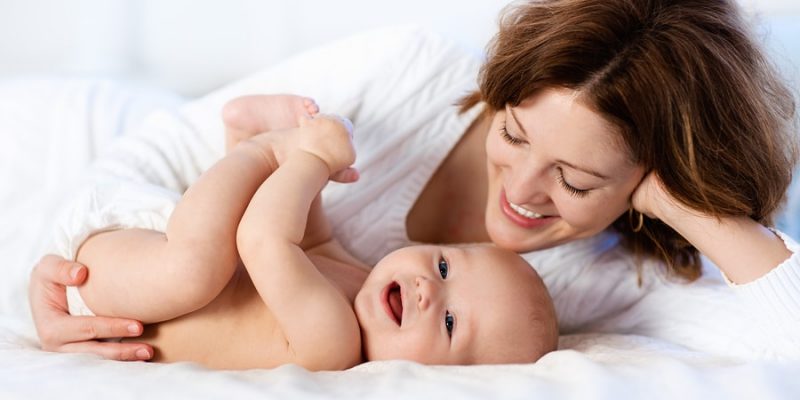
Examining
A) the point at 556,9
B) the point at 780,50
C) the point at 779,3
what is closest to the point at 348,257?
the point at 556,9

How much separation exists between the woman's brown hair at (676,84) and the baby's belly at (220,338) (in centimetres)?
62

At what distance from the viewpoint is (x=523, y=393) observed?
1.16m

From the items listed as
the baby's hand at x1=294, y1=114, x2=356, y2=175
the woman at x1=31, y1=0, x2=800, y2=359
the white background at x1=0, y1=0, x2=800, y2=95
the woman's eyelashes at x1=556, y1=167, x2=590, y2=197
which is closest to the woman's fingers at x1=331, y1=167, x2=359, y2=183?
the baby's hand at x1=294, y1=114, x2=356, y2=175

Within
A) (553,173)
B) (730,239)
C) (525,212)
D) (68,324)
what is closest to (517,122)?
(553,173)

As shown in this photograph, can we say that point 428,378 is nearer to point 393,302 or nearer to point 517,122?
point 393,302

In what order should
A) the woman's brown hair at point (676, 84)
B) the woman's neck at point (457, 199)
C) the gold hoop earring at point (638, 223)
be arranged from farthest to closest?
1. the woman's neck at point (457, 199)
2. the gold hoop earring at point (638, 223)
3. the woman's brown hair at point (676, 84)

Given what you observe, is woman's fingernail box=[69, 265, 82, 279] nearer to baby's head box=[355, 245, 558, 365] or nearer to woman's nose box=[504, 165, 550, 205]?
baby's head box=[355, 245, 558, 365]

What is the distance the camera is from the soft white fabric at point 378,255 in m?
1.19

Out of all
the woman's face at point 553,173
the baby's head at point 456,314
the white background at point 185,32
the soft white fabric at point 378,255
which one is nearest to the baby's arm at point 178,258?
the soft white fabric at point 378,255

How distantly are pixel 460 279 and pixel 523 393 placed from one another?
36cm

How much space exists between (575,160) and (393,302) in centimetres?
41

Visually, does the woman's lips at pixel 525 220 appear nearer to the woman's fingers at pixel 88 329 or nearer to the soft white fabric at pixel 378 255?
the soft white fabric at pixel 378 255

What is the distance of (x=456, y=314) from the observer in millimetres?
1465

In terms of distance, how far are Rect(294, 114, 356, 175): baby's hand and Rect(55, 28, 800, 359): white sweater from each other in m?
0.37
